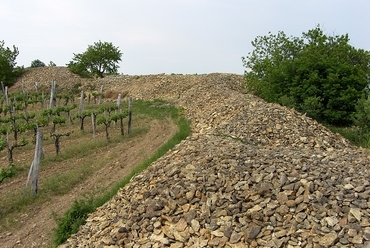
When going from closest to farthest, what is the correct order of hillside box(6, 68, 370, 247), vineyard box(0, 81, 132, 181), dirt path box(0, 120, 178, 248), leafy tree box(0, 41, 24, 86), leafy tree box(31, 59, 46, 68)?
1. hillside box(6, 68, 370, 247)
2. dirt path box(0, 120, 178, 248)
3. vineyard box(0, 81, 132, 181)
4. leafy tree box(0, 41, 24, 86)
5. leafy tree box(31, 59, 46, 68)

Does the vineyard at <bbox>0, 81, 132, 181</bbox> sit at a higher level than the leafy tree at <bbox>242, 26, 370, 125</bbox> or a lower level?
lower

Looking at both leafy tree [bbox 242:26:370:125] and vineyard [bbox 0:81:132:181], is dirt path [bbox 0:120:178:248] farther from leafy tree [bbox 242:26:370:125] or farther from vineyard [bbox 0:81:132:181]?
leafy tree [bbox 242:26:370:125]

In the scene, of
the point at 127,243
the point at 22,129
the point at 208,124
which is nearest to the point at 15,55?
the point at 22,129

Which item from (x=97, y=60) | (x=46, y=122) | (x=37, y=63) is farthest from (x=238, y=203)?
(x=37, y=63)

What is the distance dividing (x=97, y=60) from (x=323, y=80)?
27.2m

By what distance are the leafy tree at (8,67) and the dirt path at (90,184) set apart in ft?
79.5

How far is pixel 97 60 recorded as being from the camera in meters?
36.9

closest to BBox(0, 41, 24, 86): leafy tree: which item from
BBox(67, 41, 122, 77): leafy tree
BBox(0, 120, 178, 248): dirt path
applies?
BBox(67, 41, 122, 77): leafy tree

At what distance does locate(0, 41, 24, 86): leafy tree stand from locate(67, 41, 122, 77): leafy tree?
5.17 metres

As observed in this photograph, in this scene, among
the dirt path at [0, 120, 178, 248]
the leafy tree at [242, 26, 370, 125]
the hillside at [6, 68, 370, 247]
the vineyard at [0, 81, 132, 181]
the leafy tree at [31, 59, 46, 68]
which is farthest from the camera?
the leafy tree at [31, 59, 46, 68]

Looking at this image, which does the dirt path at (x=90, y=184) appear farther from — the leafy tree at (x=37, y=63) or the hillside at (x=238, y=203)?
the leafy tree at (x=37, y=63)

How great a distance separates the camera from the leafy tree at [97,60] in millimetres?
35309

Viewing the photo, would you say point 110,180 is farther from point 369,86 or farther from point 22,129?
point 369,86

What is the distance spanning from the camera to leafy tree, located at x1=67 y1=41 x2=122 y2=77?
35.3m
